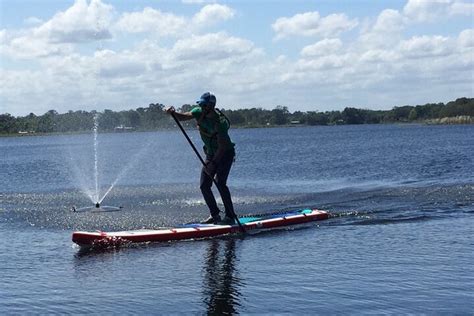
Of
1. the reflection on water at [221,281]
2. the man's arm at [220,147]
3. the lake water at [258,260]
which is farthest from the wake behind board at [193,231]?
the man's arm at [220,147]

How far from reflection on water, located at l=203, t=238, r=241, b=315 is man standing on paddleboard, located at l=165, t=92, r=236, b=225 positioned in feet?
5.83

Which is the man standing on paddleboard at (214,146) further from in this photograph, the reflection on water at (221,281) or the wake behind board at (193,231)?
the reflection on water at (221,281)

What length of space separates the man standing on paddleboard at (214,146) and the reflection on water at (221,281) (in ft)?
5.83

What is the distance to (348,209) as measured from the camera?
19797 mm

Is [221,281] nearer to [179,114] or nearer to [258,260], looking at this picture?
[258,260]

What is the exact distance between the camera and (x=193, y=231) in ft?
50.5

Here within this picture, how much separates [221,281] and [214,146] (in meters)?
5.47

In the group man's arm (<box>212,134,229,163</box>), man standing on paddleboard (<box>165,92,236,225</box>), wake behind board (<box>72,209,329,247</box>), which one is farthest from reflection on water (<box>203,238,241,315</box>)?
man's arm (<box>212,134,229,163</box>)

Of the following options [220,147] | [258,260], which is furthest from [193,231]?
[258,260]

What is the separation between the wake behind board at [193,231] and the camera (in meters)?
14.5

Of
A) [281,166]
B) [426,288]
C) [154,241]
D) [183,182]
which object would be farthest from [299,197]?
[281,166]

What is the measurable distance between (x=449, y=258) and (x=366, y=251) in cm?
150

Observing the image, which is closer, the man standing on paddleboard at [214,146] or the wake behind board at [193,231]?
the wake behind board at [193,231]

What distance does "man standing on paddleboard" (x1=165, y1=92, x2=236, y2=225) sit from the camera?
624 inches
